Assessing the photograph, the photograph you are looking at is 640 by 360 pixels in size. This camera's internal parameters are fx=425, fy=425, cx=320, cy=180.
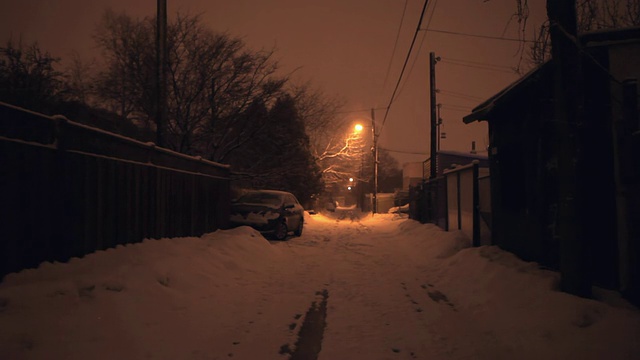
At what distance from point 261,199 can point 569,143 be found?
1092 cm

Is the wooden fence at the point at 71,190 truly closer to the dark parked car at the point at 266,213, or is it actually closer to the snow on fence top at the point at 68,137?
the snow on fence top at the point at 68,137

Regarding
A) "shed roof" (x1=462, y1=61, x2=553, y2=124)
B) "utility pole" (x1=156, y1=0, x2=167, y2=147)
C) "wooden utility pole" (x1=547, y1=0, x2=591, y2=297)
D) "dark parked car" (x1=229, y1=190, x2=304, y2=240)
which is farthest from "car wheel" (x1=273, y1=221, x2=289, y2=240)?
"wooden utility pole" (x1=547, y1=0, x2=591, y2=297)

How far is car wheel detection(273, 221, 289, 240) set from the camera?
1412 cm

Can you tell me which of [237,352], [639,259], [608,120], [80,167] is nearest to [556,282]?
[639,259]

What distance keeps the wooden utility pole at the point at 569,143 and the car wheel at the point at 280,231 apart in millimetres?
9887

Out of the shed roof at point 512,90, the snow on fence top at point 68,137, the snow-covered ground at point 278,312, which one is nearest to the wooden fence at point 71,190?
the snow on fence top at point 68,137

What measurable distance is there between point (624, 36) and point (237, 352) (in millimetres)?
6079

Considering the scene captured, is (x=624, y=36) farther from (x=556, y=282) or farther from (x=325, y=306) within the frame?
(x=325, y=306)

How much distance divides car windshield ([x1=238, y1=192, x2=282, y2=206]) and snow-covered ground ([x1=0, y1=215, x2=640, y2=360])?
609cm

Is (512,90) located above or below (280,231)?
above

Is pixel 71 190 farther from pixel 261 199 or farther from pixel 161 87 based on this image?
pixel 261 199

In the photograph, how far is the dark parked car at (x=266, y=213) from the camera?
13711mm

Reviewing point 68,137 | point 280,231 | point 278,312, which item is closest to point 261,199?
point 280,231

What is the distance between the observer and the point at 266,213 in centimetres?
1384
